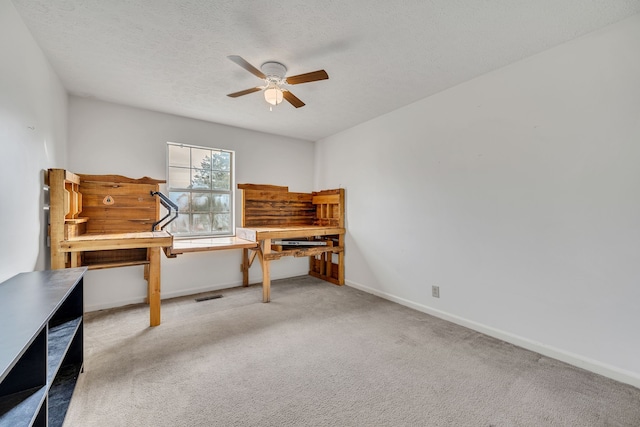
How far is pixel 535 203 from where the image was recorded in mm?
2311

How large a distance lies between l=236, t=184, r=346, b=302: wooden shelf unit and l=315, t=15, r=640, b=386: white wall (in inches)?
43.4

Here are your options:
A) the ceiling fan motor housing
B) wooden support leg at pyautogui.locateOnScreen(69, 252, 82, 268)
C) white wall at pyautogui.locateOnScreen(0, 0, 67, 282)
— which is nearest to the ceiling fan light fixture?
the ceiling fan motor housing

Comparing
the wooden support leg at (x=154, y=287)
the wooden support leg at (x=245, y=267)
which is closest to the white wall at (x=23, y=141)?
the wooden support leg at (x=154, y=287)

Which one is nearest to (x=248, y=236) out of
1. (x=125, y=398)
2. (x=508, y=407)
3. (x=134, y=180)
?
(x=134, y=180)

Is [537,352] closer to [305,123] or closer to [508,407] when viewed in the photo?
[508,407]

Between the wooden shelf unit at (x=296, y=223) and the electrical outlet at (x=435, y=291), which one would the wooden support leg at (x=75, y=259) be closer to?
the wooden shelf unit at (x=296, y=223)

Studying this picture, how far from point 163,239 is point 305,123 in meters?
2.47

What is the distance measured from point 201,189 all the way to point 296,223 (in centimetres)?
163

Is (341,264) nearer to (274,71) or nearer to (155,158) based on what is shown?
(274,71)

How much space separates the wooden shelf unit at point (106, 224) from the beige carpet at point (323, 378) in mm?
618

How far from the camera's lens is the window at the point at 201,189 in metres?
3.81

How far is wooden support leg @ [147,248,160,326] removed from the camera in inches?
108

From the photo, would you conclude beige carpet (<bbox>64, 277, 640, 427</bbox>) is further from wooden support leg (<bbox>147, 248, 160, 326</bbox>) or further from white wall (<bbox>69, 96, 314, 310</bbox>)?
white wall (<bbox>69, 96, 314, 310</bbox>)

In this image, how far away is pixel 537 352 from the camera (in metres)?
2.28
